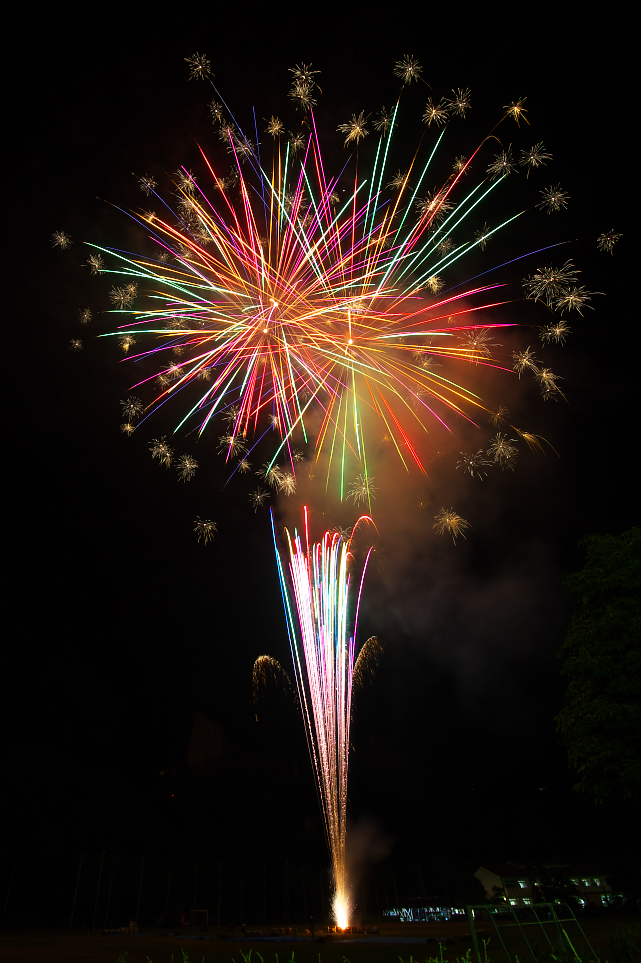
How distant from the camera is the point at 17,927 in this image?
2369 centimetres

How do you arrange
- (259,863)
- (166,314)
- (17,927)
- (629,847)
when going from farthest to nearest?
(629,847), (259,863), (17,927), (166,314)

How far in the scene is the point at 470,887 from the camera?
105ft

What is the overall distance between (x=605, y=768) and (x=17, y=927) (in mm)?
26214

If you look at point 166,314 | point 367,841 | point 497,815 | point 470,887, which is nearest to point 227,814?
point 367,841

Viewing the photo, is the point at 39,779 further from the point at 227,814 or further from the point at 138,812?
the point at 227,814

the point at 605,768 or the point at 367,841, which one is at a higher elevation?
the point at 367,841

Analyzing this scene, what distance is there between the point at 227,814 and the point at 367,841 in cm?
1009

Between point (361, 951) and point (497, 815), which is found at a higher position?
point (497, 815)

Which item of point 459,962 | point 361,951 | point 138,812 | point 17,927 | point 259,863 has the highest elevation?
point 138,812

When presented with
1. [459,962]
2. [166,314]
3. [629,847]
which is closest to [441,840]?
[629,847]

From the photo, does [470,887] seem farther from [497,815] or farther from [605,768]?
[605,768]

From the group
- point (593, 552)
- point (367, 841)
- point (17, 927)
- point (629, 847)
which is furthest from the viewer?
point (367, 841)

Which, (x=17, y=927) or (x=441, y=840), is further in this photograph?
(x=441, y=840)

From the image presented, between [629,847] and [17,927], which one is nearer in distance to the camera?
[17,927]
